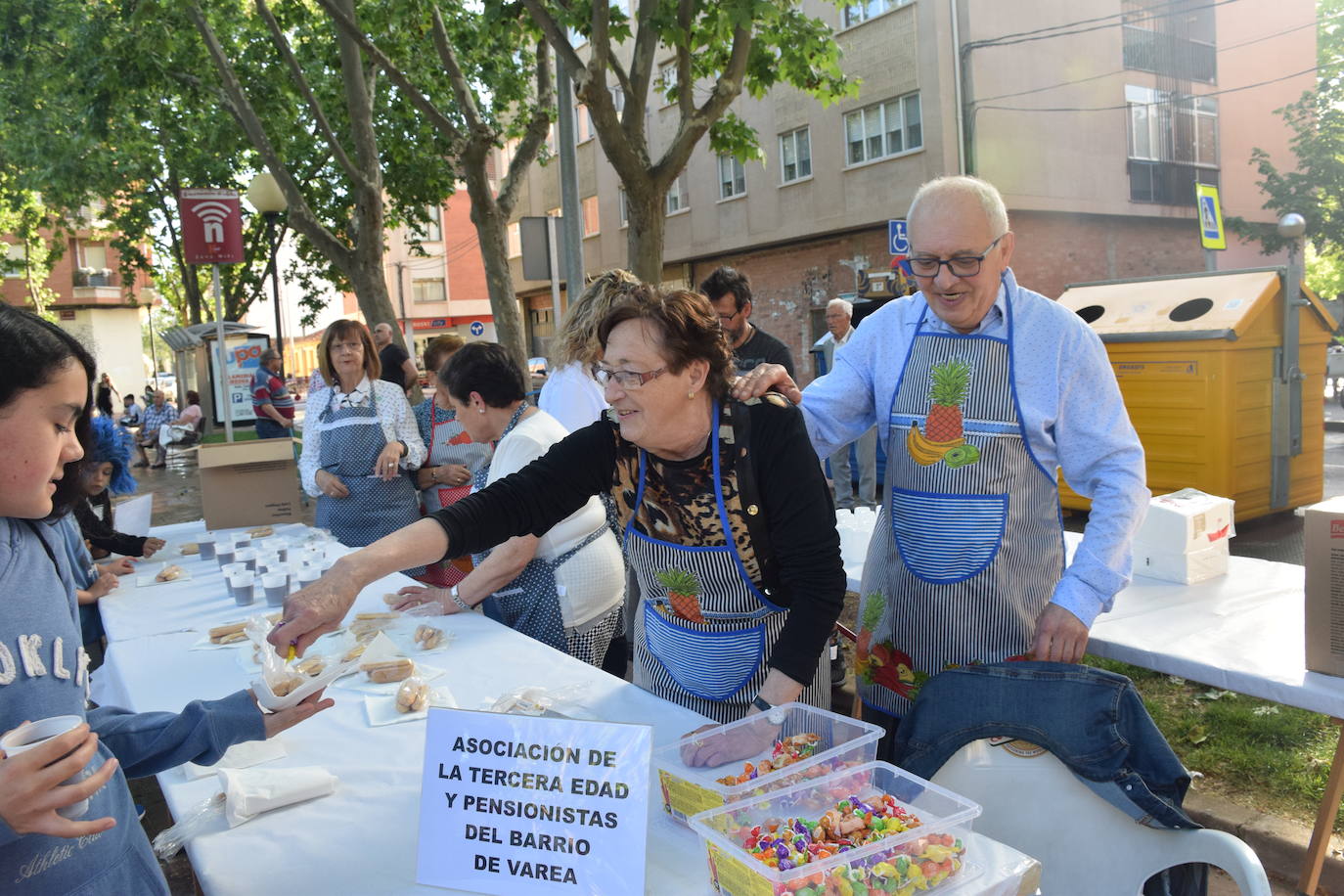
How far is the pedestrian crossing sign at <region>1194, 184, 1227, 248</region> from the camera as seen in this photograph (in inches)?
361

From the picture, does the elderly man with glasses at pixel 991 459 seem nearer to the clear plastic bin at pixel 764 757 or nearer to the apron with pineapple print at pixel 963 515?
the apron with pineapple print at pixel 963 515

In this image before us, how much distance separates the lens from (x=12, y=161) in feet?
52.6

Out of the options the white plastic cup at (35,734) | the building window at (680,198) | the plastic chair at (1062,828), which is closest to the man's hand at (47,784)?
the white plastic cup at (35,734)

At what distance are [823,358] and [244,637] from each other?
25.2 ft

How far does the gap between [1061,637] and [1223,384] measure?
18.6 feet

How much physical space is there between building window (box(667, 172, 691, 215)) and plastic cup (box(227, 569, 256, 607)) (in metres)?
19.9

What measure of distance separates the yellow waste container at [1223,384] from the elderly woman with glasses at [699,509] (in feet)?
19.2

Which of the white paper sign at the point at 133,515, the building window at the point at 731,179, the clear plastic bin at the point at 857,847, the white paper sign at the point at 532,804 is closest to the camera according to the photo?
the clear plastic bin at the point at 857,847

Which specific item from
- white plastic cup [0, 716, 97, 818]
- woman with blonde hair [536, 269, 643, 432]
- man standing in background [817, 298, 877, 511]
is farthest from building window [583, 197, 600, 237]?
white plastic cup [0, 716, 97, 818]

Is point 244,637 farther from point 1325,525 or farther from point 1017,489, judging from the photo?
point 1325,525

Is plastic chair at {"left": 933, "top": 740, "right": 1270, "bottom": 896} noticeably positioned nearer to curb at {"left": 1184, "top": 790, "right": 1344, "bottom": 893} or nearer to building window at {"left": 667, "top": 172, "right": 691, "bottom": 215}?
curb at {"left": 1184, "top": 790, "right": 1344, "bottom": 893}

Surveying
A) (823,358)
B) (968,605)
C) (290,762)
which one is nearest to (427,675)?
(290,762)

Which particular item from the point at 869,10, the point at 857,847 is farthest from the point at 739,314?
the point at 869,10

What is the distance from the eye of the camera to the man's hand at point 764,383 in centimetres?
209
